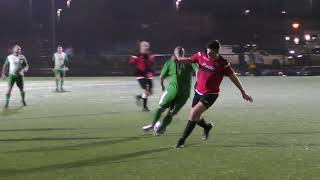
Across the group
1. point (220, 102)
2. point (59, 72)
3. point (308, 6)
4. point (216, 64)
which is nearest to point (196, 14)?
point (308, 6)

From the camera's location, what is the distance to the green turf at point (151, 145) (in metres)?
7.71

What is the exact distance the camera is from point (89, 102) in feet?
63.8

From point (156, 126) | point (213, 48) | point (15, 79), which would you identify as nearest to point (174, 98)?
point (156, 126)

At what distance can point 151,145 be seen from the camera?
10.1 meters

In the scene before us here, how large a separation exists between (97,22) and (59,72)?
122 feet

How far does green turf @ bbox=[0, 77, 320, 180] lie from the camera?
25.3 ft

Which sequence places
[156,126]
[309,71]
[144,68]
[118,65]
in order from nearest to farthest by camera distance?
[156,126] → [144,68] → [309,71] → [118,65]

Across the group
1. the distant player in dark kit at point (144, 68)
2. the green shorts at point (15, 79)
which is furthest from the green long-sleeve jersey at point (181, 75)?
the green shorts at point (15, 79)

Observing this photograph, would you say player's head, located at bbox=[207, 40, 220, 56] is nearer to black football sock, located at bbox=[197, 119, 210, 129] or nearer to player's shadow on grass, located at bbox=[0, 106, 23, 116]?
black football sock, located at bbox=[197, 119, 210, 129]

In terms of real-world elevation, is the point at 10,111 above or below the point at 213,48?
below

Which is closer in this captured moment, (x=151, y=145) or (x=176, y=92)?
(x=151, y=145)

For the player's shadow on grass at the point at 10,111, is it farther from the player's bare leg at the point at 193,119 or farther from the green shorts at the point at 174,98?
the player's bare leg at the point at 193,119

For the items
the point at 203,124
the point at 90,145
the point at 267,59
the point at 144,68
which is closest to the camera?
the point at 90,145

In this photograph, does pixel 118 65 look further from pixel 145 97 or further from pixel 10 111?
pixel 145 97
